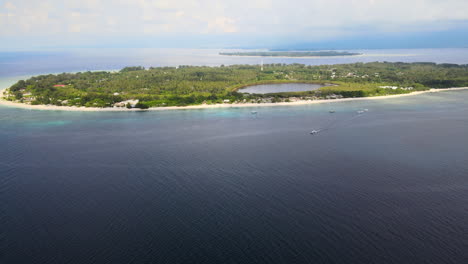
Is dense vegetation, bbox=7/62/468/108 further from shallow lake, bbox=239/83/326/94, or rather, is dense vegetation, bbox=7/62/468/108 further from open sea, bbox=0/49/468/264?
open sea, bbox=0/49/468/264

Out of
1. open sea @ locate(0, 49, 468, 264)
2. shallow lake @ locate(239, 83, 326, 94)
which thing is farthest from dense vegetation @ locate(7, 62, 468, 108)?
open sea @ locate(0, 49, 468, 264)

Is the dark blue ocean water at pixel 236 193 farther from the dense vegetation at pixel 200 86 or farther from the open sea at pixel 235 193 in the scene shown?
the dense vegetation at pixel 200 86

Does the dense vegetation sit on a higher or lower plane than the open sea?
higher

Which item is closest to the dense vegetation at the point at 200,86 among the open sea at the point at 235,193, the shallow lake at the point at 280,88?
the shallow lake at the point at 280,88

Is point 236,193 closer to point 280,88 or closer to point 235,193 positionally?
point 235,193

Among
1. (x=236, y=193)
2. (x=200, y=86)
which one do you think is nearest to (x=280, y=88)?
(x=200, y=86)

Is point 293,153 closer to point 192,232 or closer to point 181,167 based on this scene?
point 181,167
